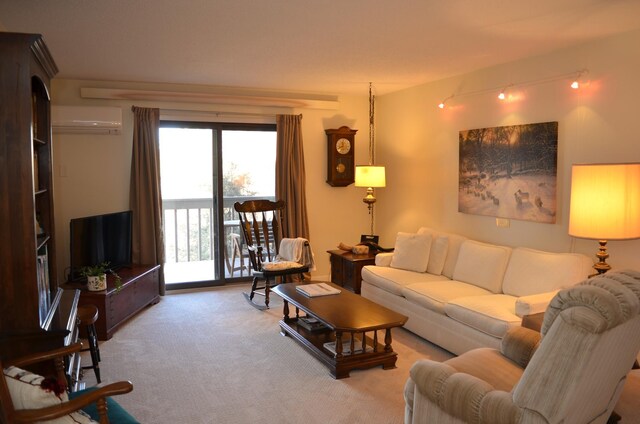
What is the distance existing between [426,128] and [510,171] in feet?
4.81

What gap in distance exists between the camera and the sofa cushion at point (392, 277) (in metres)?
4.86

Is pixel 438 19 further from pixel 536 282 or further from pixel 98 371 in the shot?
pixel 98 371

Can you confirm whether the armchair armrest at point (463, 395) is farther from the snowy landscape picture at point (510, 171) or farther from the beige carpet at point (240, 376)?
the snowy landscape picture at point (510, 171)

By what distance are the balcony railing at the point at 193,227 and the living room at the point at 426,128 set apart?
0.62 m

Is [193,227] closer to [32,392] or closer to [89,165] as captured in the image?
[89,165]

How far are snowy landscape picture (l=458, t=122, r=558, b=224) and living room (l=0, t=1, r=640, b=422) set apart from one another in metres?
0.08

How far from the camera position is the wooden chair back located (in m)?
5.81

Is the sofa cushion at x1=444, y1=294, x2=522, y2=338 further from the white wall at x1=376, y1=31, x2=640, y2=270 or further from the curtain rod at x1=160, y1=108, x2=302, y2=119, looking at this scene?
the curtain rod at x1=160, y1=108, x2=302, y2=119

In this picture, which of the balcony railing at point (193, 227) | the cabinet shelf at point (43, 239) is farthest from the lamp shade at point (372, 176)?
the cabinet shelf at point (43, 239)

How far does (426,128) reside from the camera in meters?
5.96

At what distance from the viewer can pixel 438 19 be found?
336cm

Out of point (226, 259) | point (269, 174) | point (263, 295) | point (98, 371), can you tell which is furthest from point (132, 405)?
point (269, 174)

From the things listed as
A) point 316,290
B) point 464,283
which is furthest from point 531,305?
point 316,290

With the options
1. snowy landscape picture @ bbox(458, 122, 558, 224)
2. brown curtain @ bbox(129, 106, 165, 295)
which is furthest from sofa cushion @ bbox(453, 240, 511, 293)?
brown curtain @ bbox(129, 106, 165, 295)
